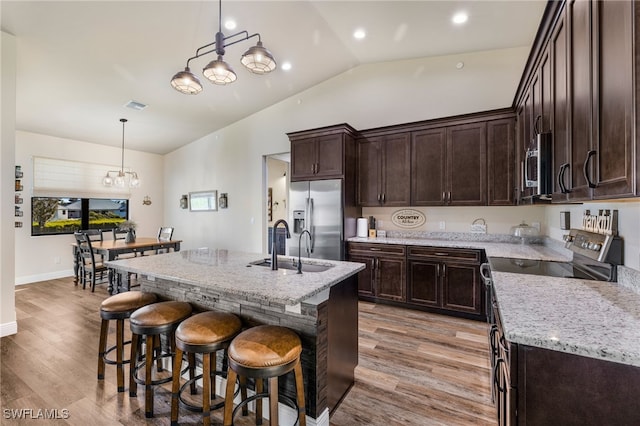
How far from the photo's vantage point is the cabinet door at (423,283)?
3.65m

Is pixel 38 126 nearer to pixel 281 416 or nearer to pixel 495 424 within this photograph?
pixel 281 416

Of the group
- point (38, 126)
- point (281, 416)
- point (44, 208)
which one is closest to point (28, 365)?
point (281, 416)

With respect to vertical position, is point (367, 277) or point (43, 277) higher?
point (367, 277)

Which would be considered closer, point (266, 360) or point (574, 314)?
point (574, 314)

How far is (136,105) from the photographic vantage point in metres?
4.79

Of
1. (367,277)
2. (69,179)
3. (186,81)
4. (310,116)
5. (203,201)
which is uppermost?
(310,116)

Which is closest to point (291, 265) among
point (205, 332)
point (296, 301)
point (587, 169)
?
point (205, 332)

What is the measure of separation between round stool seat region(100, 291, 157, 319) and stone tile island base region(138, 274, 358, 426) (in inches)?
7.2

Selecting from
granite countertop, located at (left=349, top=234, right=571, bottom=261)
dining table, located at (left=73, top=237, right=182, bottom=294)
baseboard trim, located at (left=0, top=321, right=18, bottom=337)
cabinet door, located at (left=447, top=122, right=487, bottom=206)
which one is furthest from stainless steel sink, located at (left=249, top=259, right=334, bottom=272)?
dining table, located at (left=73, top=237, right=182, bottom=294)

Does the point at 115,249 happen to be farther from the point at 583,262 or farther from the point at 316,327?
the point at 583,262

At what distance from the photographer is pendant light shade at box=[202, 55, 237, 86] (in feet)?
7.24

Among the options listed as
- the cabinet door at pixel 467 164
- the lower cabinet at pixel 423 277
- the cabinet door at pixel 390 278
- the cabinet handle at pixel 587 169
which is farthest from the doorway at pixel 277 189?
the cabinet handle at pixel 587 169

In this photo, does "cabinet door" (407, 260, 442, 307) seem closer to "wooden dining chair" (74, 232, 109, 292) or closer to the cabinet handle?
the cabinet handle

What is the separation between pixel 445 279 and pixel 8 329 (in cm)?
515
